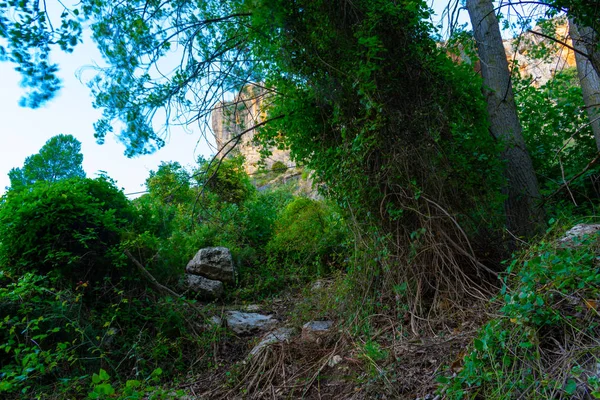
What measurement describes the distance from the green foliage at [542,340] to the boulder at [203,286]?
4.78m

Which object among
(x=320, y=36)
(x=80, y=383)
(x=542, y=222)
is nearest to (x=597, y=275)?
(x=542, y=222)

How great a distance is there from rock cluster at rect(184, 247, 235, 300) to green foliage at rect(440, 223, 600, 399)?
15.8ft

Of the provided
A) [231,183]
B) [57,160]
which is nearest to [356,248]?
[231,183]

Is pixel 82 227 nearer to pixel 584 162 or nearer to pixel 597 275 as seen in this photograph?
pixel 597 275

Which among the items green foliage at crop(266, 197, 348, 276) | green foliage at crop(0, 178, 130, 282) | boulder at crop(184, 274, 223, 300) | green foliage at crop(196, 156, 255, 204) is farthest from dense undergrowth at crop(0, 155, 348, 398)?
green foliage at crop(196, 156, 255, 204)

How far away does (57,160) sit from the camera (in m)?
23.1

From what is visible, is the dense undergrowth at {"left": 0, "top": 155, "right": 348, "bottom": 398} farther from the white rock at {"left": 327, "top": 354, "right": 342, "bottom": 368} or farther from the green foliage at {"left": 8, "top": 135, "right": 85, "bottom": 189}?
the green foliage at {"left": 8, "top": 135, "right": 85, "bottom": 189}

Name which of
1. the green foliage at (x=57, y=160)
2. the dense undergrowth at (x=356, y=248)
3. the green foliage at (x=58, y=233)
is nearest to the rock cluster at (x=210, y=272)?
the dense undergrowth at (x=356, y=248)

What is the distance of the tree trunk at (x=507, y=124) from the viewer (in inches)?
205

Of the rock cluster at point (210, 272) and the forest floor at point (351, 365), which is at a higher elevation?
the rock cluster at point (210, 272)

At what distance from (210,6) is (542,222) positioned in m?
4.61

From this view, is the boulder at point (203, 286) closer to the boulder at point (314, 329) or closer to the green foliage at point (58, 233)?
the green foliage at point (58, 233)

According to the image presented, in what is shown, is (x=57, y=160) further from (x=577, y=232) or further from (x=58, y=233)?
(x=577, y=232)

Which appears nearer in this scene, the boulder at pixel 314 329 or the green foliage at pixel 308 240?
the boulder at pixel 314 329
